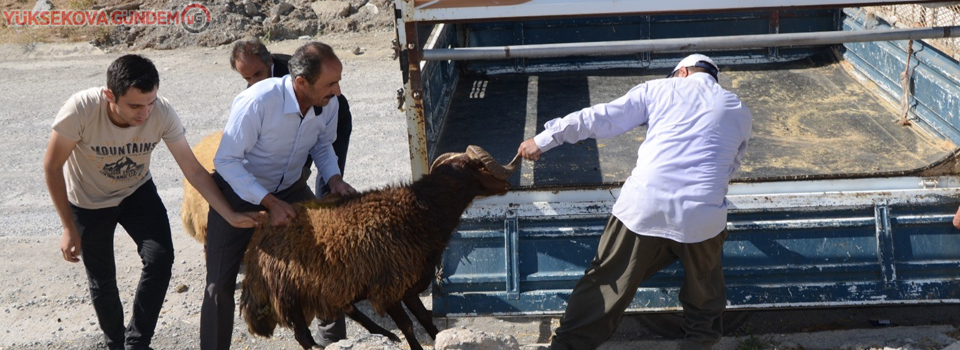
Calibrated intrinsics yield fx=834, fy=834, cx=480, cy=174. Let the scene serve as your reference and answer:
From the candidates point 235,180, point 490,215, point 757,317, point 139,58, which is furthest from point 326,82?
point 757,317

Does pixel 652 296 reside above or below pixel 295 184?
below

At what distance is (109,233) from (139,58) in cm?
118

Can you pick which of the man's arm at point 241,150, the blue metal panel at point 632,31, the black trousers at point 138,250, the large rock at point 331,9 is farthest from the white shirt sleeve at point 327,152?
the large rock at point 331,9

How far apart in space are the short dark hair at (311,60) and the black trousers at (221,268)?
2.77 ft

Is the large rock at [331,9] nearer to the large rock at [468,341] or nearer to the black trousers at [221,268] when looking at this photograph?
the black trousers at [221,268]

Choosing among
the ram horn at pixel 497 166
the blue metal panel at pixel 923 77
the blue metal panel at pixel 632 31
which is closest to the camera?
the ram horn at pixel 497 166

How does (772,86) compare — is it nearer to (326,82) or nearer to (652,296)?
(652,296)

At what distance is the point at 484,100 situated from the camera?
7613mm

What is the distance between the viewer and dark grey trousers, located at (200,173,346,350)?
14.9 ft

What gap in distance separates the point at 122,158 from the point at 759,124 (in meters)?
4.72

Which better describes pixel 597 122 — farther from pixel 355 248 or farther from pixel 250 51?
pixel 250 51

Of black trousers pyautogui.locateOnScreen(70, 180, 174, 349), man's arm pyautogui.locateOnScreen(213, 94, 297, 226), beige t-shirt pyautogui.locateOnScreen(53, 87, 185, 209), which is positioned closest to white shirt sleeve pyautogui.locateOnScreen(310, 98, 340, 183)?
man's arm pyautogui.locateOnScreen(213, 94, 297, 226)

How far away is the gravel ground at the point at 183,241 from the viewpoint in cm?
521

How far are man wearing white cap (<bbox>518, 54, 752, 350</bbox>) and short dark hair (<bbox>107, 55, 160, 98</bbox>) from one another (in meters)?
1.92
